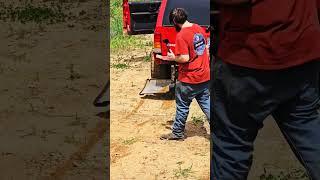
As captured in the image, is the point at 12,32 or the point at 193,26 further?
the point at 12,32

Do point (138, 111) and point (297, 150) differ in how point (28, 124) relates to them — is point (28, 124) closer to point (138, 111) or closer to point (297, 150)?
point (138, 111)

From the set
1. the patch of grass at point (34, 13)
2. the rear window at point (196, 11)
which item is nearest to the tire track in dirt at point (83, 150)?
the rear window at point (196, 11)

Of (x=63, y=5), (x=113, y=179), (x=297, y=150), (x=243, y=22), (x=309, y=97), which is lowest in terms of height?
(x=113, y=179)

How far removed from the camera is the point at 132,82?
29.5ft

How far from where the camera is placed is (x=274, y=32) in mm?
2459

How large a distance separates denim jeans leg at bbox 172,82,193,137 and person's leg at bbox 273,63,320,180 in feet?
10.8

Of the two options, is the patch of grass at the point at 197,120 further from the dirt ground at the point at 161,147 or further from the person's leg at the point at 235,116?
the person's leg at the point at 235,116

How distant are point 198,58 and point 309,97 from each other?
3281 millimetres

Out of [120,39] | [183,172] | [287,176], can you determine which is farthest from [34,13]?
[287,176]

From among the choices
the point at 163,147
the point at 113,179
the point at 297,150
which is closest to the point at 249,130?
the point at 297,150

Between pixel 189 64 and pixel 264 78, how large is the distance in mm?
3310

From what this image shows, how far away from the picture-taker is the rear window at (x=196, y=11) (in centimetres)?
800

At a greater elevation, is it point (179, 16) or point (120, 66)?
point (179, 16)

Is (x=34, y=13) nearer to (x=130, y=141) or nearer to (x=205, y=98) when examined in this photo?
(x=130, y=141)
